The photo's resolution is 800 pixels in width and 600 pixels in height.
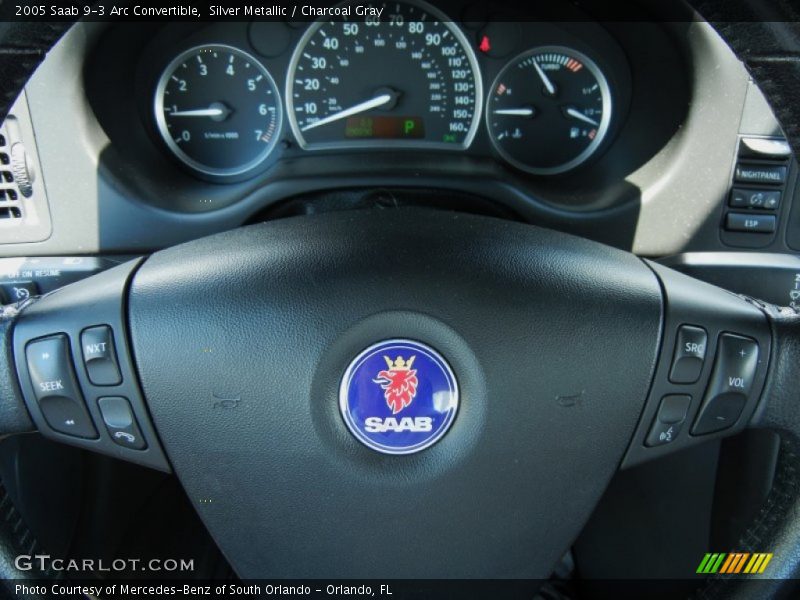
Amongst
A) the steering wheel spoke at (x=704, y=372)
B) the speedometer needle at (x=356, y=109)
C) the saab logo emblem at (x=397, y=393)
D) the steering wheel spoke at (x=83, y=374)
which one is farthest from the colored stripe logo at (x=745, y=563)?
the speedometer needle at (x=356, y=109)

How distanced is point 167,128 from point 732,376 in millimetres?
1297

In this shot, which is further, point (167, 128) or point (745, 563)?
point (167, 128)

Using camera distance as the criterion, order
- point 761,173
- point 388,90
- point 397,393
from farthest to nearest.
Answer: point 388,90, point 761,173, point 397,393

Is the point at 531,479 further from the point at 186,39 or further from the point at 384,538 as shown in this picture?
the point at 186,39

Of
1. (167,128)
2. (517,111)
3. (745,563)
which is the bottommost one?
(745,563)

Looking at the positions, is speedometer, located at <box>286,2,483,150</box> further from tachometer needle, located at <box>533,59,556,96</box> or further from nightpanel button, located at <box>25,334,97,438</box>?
nightpanel button, located at <box>25,334,97,438</box>

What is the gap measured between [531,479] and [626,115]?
102cm

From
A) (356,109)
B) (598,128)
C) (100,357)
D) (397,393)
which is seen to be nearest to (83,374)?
(100,357)

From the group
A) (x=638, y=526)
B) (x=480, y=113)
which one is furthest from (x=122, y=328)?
(x=638, y=526)

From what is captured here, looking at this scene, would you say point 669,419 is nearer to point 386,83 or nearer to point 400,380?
point 400,380

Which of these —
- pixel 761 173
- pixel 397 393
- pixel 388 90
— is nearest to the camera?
pixel 397 393

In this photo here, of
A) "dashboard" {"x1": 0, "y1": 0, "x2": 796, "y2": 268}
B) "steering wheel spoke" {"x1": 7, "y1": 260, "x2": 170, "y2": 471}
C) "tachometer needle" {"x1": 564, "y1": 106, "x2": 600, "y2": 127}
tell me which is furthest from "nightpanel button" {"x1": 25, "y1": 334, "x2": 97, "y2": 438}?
"tachometer needle" {"x1": 564, "y1": 106, "x2": 600, "y2": 127}

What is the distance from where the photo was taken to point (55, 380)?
1.03 metres

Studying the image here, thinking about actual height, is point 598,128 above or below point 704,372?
above
